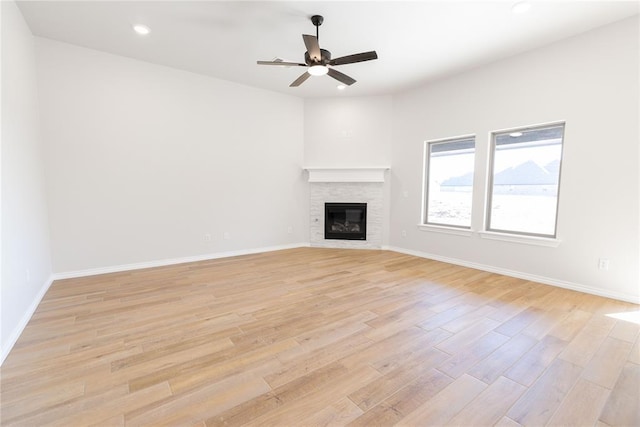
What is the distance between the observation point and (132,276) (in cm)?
387

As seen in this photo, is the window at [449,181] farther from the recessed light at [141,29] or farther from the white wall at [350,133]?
the recessed light at [141,29]

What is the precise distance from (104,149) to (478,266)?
585 cm

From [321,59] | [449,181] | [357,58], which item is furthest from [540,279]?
[321,59]

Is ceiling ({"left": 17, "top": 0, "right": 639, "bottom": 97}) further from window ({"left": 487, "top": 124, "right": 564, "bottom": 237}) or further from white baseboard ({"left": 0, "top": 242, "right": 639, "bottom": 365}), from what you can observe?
white baseboard ({"left": 0, "top": 242, "right": 639, "bottom": 365})

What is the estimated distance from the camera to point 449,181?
4996 millimetres

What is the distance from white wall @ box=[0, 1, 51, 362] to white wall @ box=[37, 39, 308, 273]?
270 mm

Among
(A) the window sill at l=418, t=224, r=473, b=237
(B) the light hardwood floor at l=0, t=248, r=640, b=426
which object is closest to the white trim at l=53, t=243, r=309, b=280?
(B) the light hardwood floor at l=0, t=248, r=640, b=426

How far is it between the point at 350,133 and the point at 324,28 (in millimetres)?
2654

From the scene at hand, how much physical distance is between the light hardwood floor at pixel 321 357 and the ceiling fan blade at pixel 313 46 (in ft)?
8.65

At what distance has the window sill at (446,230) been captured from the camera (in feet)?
14.9

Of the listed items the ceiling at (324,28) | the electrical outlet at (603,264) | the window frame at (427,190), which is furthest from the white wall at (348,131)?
the electrical outlet at (603,264)

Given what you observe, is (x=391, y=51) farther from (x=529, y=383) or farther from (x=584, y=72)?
(x=529, y=383)

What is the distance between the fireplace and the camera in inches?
230

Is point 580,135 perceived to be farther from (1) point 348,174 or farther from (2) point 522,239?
(1) point 348,174
